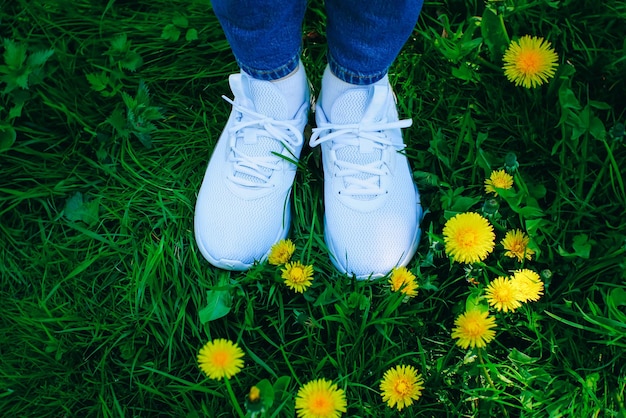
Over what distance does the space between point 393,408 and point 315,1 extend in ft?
3.27

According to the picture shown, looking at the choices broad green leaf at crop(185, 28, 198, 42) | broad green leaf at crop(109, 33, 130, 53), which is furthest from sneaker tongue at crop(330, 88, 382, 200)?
broad green leaf at crop(109, 33, 130, 53)

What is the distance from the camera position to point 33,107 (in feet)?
4.59

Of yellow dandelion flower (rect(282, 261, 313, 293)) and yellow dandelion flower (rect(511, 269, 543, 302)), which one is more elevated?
yellow dandelion flower (rect(511, 269, 543, 302))

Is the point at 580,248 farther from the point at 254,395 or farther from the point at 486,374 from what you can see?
the point at 254,395

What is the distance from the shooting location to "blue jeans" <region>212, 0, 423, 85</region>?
909 mm

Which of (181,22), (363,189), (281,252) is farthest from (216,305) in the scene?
(181,22)

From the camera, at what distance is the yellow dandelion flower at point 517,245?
1122 mm

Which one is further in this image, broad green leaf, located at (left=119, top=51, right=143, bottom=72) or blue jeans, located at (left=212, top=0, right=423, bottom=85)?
broad green leaf, located at (left=119, top=51, right=143, bottom=72)

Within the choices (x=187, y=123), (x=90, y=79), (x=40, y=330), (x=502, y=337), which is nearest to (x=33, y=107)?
(x=90, y=79)

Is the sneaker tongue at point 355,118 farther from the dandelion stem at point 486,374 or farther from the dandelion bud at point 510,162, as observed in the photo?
the dandelion stem at point 486,374

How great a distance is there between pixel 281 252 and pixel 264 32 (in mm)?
415

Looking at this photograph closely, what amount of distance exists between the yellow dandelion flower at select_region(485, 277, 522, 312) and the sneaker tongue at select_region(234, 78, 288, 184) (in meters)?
0.51

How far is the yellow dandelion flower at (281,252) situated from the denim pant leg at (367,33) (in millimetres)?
346

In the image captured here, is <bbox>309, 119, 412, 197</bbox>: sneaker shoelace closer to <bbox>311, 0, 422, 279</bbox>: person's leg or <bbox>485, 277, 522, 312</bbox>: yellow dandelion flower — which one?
<bbox>311, 0, 422, 279</bbox>: person's leg
